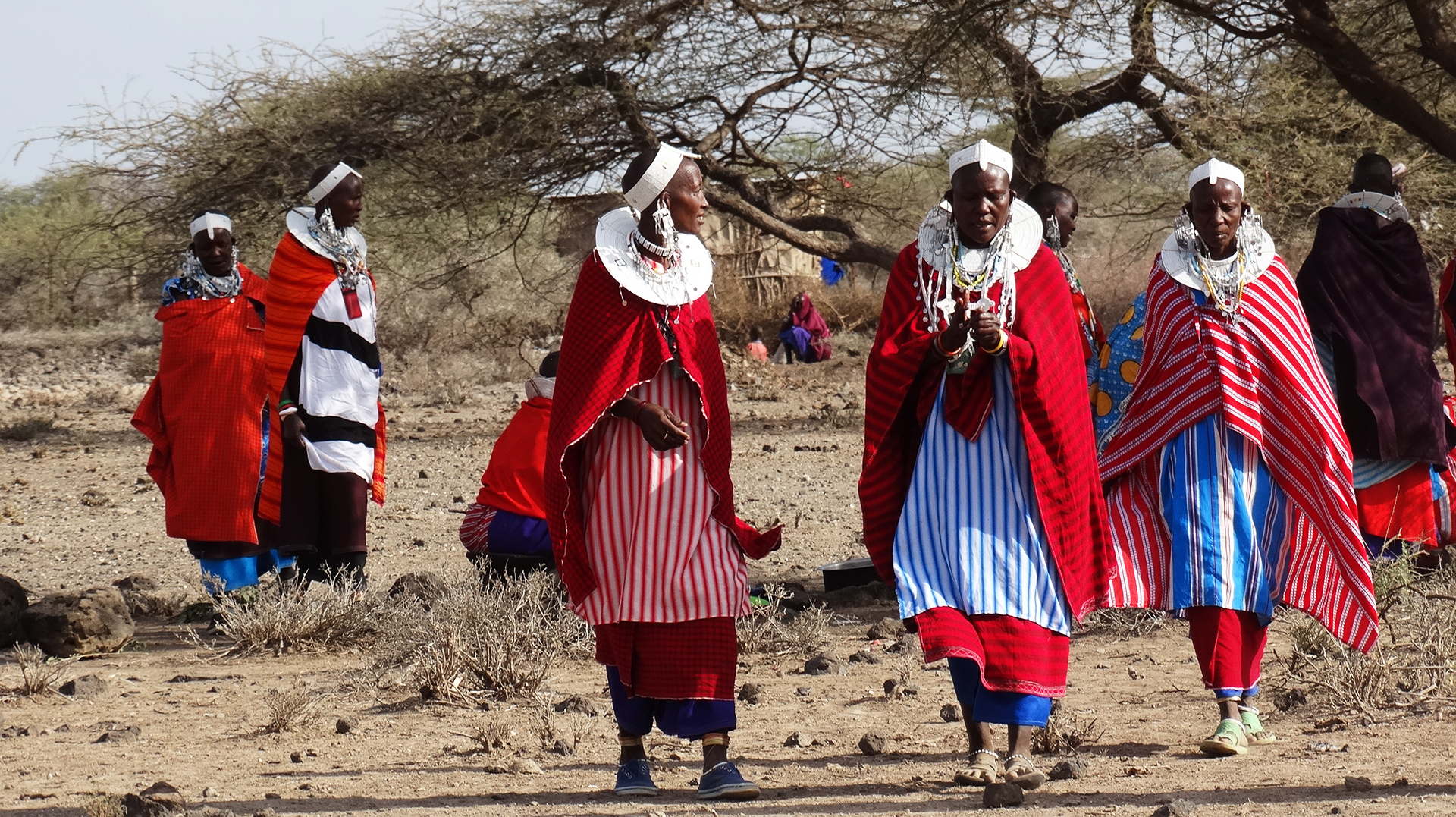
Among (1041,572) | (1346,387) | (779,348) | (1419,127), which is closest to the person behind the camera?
(1041,572)

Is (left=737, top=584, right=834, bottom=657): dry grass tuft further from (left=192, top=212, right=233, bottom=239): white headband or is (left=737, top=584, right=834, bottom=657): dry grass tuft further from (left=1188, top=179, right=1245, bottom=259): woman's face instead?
(left=192, top=212, right=233, bottom=239): white headband

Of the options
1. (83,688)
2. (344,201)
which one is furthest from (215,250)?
(83,688)

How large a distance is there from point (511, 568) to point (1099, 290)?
55.4ft

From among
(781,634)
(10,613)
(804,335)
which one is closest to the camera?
Result: (781,634)

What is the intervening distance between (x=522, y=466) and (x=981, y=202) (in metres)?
3.00

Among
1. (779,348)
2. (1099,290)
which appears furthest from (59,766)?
(1099,290)

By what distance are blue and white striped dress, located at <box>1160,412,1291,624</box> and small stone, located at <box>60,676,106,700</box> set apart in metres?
3.92

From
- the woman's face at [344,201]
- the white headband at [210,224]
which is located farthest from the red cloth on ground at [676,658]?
the white headband at [210,224]

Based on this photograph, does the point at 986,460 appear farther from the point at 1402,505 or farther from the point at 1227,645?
the point at 1402,505

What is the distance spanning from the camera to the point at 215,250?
24.7 ft

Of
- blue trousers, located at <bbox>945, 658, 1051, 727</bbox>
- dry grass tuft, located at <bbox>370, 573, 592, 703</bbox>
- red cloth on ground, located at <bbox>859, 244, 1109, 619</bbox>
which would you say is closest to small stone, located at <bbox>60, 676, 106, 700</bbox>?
dry grass tuft, located at <bbox>370, 573, 592, 703</bbox>

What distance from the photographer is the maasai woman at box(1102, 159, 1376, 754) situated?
4766 millimetres

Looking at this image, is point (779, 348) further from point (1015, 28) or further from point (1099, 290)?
point (1015, 28)

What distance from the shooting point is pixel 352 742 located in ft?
16.9
